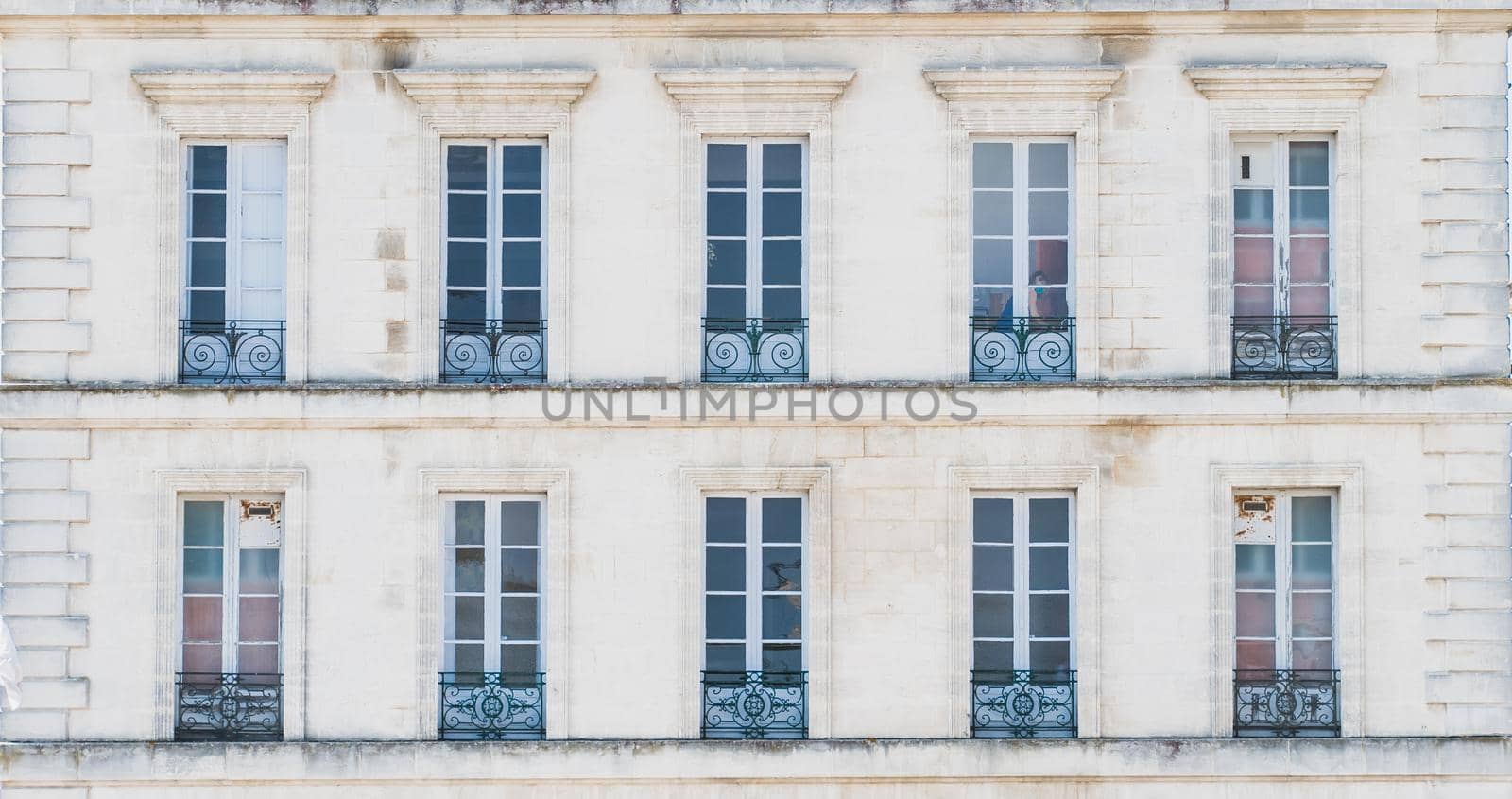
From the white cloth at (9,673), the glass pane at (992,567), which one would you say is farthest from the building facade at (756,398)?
the white cloth at (9,673)

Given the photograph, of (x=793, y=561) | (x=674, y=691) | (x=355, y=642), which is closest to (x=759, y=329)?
(x=793, y=561)

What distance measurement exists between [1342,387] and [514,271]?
20.3 ft

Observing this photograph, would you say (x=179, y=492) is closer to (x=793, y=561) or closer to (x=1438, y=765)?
(x=793, y=561)

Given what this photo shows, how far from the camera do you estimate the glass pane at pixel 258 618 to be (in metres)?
15.8

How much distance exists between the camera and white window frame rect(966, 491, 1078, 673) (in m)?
15.7

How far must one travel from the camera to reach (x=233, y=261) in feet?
52.2

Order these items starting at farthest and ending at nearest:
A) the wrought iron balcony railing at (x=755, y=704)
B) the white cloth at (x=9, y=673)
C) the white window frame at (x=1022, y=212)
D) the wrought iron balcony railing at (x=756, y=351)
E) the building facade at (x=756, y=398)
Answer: the white window frame at (x=1022, y=212)
the wrought iron balcony railing at (x=756, y=351)
the wrought iron balcony railing at (x=755, y=704)
the building facade at (x=756, y=398)
the white cloth at (x=9, y=673)

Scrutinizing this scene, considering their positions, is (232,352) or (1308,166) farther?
(1308,166)

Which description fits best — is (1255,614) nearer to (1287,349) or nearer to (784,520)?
(1287,349)

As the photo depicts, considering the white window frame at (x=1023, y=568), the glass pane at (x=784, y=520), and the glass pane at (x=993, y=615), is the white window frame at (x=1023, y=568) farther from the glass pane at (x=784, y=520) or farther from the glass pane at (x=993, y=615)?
the glass pane at (x=784, y=520)

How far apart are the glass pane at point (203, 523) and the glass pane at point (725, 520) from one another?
11.9 feet

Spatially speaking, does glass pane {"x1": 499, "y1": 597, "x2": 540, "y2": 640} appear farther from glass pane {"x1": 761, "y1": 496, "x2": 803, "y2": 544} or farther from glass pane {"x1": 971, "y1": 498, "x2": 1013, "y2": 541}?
glass pane {"x1": 971, "y1": 498, "x2": 1013, "y2": 541}

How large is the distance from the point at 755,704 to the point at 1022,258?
3.89m

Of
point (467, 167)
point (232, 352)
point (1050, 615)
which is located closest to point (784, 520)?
point (1050, 615)
